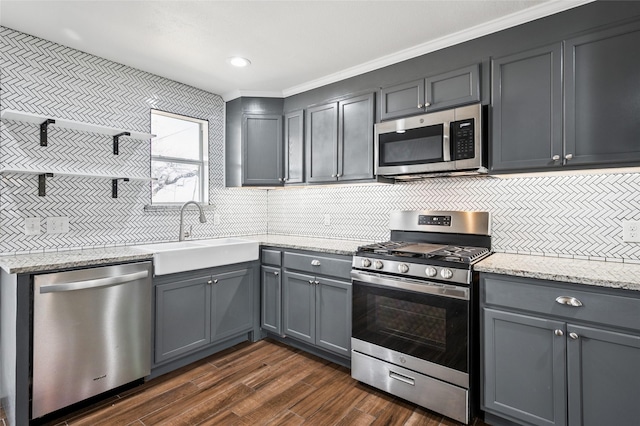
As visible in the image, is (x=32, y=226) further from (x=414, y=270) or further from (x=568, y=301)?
(x=568, y=301)

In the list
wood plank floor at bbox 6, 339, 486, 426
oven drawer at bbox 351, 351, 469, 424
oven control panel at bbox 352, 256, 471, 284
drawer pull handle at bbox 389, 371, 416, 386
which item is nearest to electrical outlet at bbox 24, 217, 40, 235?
wood plank floor at bbox 6, 339, 486, 426

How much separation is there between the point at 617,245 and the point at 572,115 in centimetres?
82

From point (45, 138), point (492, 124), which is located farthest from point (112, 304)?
point (492, 124)

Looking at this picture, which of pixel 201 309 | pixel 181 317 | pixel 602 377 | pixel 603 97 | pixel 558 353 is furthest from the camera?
pixel 201 309

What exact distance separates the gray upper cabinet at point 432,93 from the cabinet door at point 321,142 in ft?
1.67

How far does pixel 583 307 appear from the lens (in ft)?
5.31

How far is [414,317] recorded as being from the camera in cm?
213

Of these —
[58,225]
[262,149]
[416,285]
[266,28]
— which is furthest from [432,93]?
[58,225]

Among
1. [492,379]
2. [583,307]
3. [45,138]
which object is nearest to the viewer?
[583,307]

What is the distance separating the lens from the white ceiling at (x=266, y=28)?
2008 mm

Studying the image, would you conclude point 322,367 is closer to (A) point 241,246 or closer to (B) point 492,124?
(A) point 241,246

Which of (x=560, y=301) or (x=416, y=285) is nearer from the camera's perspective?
(x=560, y=301)

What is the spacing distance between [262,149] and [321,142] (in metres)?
0.68

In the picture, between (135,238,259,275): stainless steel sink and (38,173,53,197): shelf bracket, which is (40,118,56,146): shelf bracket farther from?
(135,238,259,275): stainless steel sink
